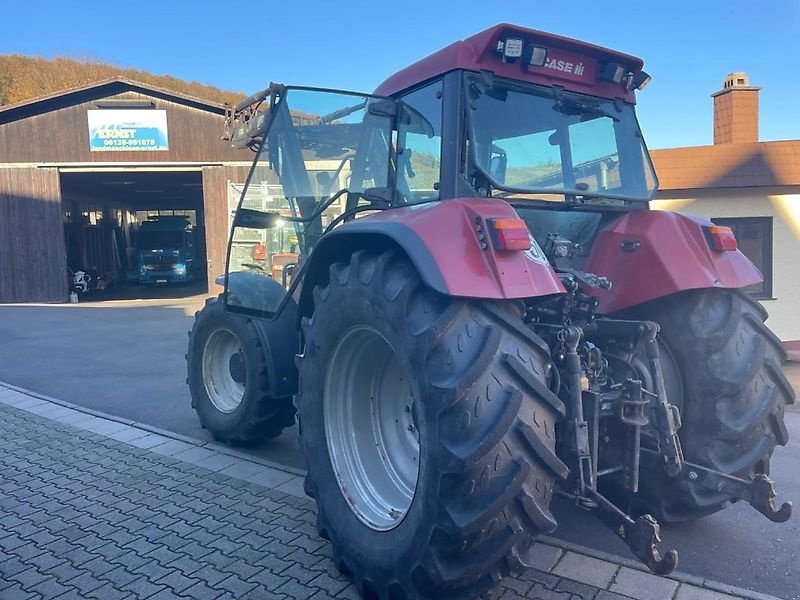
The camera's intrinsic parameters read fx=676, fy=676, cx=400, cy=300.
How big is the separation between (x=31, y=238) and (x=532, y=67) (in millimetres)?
19048

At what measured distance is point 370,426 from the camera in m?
3.62

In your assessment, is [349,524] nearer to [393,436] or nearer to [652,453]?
[393,436]

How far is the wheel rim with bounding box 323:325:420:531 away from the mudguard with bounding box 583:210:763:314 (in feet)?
3.94

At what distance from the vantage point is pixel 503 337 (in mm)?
2646

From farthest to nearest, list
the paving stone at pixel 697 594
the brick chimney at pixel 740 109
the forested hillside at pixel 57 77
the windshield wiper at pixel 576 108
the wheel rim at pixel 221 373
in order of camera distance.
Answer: the forested hillside at pixel 57 77, the brick chimney at pixel 740 109, the wheel rim at pixel 221 373, the windshield wiper at pixel 576 108, the paving stone at pixel 697 594

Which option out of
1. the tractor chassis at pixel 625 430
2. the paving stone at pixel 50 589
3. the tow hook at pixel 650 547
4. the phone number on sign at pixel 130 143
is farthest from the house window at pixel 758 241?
the phone number on sign at pixel 130 143

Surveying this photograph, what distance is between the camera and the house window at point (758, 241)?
11047 millimetres

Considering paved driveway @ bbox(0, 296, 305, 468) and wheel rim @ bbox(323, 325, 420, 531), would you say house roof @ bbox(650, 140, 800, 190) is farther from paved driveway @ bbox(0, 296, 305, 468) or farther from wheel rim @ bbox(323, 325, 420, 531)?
wheel rim @ bbox(323, 325, 420, 531)

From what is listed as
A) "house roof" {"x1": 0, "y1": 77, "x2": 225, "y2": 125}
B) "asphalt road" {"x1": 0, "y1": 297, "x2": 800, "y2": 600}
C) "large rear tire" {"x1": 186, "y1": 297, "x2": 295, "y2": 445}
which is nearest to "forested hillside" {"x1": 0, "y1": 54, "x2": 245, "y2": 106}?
"house roof" {"x1": 0, "y1": 77, "x2": 225, "y2": 125}

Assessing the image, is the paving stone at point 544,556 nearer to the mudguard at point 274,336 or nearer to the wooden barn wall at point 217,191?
the mudguard at point 274,336

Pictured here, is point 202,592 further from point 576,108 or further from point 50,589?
point 576,108

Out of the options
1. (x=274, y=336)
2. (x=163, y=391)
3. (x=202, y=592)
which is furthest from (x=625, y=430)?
(x=163, y=391)

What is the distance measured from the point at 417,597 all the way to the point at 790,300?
34.6 feet

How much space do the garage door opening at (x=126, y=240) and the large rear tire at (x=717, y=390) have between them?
18.9 meters
